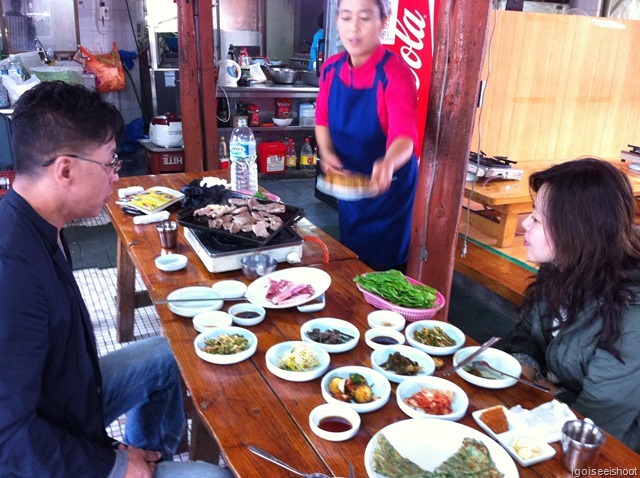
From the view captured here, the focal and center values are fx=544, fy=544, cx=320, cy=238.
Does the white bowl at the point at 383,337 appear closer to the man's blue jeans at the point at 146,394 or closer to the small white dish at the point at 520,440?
the small white dish at the point at 520,440

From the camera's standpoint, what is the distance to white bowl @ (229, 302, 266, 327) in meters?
1.87

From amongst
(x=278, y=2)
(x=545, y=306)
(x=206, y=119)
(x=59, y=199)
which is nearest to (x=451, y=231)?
(x=545, y=306)

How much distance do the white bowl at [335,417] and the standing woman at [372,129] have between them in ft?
3.96

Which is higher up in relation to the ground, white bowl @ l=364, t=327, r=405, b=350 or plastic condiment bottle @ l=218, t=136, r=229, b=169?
white bowl @ l=364, t=327, r=405, b=350

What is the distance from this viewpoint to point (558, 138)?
17.8 feet

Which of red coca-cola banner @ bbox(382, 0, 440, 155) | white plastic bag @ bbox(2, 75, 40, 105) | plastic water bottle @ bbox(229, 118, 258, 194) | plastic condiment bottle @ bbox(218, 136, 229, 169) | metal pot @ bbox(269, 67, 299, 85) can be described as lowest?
plastic condiment bottle @ bbox(218, 136, 229, 169)

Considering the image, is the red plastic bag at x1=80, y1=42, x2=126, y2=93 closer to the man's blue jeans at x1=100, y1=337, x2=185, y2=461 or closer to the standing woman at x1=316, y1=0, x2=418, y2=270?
the standing woman at x1=316, y1=0, x2=418, y2=270

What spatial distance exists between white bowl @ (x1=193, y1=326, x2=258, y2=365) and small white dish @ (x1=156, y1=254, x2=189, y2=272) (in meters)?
0.57

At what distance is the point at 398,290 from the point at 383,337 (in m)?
0.30

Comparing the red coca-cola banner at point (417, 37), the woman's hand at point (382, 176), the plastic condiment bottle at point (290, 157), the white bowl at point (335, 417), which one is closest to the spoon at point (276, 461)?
the white bowl at point (335, 417)

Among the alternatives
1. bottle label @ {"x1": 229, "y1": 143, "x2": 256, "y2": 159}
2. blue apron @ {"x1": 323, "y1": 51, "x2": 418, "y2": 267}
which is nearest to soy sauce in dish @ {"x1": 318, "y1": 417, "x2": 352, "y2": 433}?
blue apron @ {"x1": 323, "y1": 51, "x2": 418, "y2": 267}

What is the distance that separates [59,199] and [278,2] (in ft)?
28.7

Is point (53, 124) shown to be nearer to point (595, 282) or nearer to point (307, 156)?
point (595, 282)

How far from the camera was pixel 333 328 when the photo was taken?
186cm
